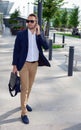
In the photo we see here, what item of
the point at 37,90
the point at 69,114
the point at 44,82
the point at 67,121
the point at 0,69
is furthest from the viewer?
the point at 0,69

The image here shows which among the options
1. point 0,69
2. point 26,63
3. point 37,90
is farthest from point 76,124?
point 0,69

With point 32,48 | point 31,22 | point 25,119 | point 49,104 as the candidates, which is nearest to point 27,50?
point 32,48

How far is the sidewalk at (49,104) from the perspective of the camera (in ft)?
21.2

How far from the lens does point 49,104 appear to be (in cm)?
788

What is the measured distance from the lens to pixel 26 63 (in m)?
6.53

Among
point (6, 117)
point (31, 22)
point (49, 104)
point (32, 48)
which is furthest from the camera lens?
point (49, 104)

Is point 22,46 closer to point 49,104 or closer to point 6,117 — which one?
point 6,117

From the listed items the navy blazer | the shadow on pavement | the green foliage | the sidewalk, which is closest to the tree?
the green foliage

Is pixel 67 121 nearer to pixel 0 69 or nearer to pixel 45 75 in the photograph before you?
pixel 45 75

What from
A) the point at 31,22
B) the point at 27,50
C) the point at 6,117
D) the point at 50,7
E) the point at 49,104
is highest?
the point at 31,22

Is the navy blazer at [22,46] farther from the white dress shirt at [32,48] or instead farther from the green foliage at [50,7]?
the green foliage at [50,7]

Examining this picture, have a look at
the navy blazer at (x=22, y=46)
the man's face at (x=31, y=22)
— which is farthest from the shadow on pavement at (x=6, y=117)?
the man's face at (x=31, y=22)

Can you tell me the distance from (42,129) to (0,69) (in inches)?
280

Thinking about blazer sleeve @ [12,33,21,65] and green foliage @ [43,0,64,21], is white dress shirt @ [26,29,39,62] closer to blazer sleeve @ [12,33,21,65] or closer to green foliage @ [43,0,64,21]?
blazer sleeve @ [12,33,21,65]
